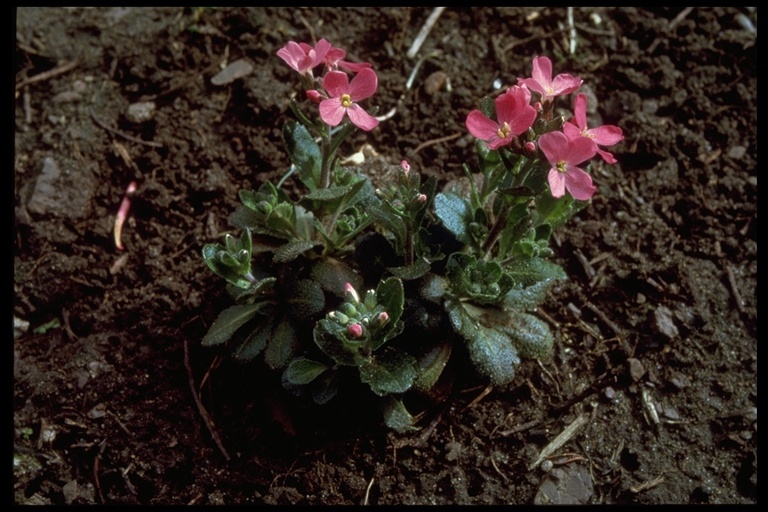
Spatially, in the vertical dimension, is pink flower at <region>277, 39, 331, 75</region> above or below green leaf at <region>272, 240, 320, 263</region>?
above

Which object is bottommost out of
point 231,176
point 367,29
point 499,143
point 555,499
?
point 555,499

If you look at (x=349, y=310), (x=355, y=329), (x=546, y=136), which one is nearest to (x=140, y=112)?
(x=349, y=310)

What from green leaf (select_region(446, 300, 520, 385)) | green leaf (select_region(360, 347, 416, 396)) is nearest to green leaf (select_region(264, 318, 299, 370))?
green leaf (select_region(360, 347, 416, 396))

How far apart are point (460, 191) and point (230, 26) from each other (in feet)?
6.39

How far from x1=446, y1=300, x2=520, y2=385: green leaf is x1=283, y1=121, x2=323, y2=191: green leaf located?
86 centimetres

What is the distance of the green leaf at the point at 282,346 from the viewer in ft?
10.1

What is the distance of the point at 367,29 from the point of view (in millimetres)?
4578

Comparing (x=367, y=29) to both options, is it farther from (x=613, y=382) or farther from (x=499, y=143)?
(x=613, y=382)

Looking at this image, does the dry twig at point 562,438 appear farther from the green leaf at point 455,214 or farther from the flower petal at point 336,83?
the flower petal at point 336,83

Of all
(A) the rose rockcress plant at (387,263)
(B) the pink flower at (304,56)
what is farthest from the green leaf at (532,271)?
(B) the pink flower at (304,56)

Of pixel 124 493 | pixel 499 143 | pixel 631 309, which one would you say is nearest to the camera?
pixel 499 143

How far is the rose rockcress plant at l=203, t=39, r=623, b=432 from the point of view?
282cm

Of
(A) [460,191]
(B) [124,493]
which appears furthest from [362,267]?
(B) [124,493]

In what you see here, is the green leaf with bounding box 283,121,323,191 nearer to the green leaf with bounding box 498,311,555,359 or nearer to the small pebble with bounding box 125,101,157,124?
the green leaf with bounding box 498,311,555,359
